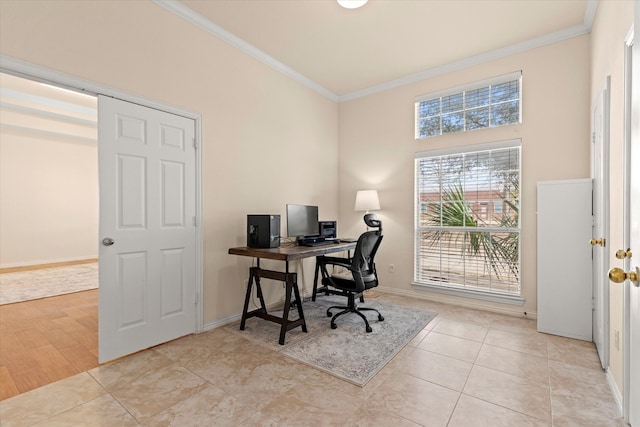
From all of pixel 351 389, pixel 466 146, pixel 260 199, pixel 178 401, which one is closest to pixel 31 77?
pixel 260 199

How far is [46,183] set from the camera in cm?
628

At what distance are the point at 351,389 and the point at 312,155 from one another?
10.4 feet

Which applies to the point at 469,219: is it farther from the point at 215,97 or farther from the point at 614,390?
the point at 215,97

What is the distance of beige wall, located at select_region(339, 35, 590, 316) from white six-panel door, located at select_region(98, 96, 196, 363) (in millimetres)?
2607

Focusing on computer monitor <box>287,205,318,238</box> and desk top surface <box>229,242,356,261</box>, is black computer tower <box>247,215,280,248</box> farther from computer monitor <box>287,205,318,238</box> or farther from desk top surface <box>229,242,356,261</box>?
computer monitor <box>287,205,318,238</box>

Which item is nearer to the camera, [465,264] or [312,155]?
[465,264]

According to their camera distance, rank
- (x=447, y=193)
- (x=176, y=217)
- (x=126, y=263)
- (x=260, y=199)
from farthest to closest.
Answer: (x=447, y=193) → (x=260, y=199) → (x=176, y=217) → (x=126, y=263)

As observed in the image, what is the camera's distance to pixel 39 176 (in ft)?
20.3

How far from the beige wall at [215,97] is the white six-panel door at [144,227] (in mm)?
186

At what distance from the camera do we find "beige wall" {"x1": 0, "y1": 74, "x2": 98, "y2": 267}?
5.71 m

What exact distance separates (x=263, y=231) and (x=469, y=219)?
256cm

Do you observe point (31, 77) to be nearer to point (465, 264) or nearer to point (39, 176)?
point (465, 264)

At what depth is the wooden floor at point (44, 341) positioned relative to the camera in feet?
6.94

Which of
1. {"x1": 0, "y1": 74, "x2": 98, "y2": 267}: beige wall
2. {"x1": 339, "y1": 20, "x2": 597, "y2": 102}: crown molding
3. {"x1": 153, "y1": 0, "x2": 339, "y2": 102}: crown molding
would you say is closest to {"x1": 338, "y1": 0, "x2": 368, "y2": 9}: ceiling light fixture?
{"x1": 153, "y1": 0, "x2": 339, "y2": 102}: crown molding
